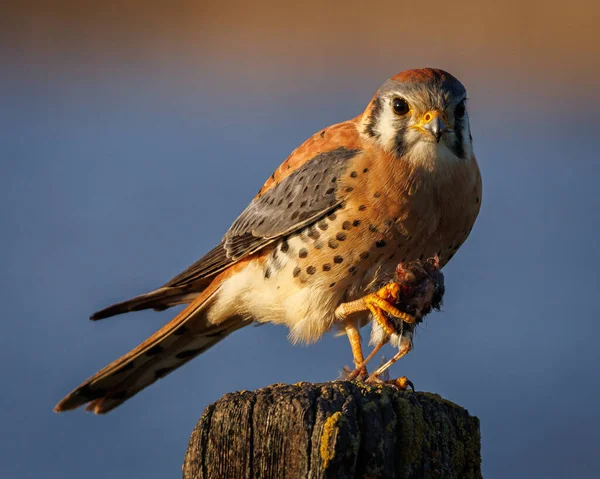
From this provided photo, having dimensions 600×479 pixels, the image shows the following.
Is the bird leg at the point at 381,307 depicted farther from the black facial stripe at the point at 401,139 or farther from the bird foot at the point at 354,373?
the black facial stripe at the point at 401,139

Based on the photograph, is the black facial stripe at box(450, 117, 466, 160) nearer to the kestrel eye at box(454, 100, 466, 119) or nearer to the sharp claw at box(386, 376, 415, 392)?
the kestrel eye at box(454, 100, 466, 119)

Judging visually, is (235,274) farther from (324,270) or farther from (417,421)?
(417,421)

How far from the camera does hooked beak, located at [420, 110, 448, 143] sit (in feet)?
12.5

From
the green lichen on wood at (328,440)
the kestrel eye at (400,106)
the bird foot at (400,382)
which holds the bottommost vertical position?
the green lichen on wood at (328,440)

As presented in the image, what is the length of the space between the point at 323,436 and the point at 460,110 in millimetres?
2186

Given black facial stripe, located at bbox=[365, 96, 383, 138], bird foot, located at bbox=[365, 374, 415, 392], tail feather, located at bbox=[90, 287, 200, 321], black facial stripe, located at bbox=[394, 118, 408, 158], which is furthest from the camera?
tail feather, located at bbox=[90, 287, 200, 321]

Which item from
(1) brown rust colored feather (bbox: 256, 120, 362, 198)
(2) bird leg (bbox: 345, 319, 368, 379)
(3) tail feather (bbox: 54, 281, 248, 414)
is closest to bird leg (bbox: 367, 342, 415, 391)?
(2) bird leg (bbox: 345, 319, 368, 379)

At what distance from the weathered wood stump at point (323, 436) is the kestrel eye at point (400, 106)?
6.06 feet

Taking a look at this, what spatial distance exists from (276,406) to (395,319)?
4.39 ft

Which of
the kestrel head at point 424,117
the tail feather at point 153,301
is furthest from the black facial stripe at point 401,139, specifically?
the tail feather at point 153,301

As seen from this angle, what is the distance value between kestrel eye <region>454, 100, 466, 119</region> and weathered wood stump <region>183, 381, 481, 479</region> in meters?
1.85

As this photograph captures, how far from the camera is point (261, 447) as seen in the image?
Result: 2.23 m

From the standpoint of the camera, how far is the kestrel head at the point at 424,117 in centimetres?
385

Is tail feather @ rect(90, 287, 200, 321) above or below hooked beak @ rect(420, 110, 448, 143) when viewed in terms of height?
below
